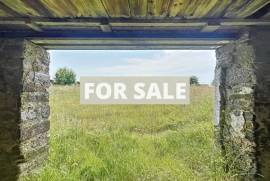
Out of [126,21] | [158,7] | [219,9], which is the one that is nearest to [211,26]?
[219,9]

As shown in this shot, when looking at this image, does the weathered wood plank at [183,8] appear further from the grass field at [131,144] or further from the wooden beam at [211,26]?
the grass field at [131,144]

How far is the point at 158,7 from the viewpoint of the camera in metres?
2.74

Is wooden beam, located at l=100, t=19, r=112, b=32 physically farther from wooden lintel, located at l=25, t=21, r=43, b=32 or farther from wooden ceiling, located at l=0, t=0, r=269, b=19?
wooden lintel, located at l=25, t=21, r=43, b=32

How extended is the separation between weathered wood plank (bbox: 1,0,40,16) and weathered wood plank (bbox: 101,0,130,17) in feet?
2.45

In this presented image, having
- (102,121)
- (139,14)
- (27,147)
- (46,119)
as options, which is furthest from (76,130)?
(139,14)

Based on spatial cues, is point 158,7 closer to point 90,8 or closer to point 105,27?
point 90,8

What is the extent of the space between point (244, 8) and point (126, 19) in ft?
3.96

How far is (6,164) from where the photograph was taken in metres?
3.55

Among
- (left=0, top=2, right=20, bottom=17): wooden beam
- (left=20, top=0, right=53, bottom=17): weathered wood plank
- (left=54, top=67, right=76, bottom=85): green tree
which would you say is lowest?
(left=0, top=2, right=20, bottom=17): wooden beam

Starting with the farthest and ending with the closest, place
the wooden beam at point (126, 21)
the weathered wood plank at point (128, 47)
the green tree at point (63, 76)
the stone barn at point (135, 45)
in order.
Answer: the green tree at point (63, 76)
the weathered wood plank at point (128, 47)
the wooden beam at point (126, 21)
the stone barn at point (135, 45)

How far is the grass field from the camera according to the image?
452cm

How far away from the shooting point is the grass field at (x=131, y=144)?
178 inches

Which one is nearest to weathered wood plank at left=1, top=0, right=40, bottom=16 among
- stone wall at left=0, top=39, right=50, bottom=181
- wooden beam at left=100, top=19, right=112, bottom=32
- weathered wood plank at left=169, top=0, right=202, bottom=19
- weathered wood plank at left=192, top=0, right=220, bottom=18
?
wooden beam at left=100, top=19, right=112, bottom=32

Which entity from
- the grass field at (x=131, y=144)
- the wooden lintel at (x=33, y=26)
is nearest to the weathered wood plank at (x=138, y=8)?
the wooden lintel at (x=33, y=26)
